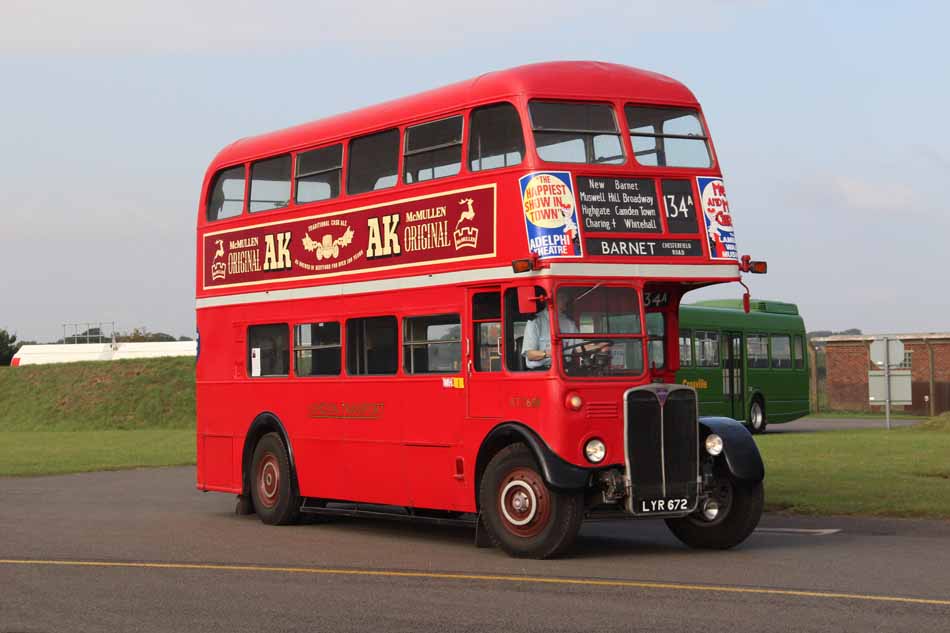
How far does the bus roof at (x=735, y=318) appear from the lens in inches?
1328

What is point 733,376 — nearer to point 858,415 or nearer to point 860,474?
point 858,415

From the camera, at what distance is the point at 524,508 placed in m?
12.6

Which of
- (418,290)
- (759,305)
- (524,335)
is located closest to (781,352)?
(759,305)

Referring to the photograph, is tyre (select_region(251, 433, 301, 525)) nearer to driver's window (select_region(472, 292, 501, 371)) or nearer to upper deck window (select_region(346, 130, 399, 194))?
upper deck window (select_region(346, 130, 399, 194))

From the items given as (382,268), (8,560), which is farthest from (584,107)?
(8,560)

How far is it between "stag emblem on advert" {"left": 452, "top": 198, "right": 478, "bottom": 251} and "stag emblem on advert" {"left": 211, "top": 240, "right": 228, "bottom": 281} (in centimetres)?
493

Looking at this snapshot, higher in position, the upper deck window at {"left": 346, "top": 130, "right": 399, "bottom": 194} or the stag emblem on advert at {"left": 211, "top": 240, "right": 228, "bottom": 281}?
the upper deck window at {"left": 346, "top": 130, "right": 399, "bottom": 194}

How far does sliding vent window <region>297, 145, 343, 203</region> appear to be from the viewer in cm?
1571

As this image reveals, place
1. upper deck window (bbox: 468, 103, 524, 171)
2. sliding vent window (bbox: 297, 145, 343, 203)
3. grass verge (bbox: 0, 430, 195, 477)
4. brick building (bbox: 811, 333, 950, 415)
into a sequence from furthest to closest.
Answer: brick building (bbox: 811, 333, 950, 415) → grass verge (bbox: 0, 430, 195, 477) → sliding vent window (bbox: 297, 145, 343, 203) → upper deck window (bbox: 468, 103, 524, 171)

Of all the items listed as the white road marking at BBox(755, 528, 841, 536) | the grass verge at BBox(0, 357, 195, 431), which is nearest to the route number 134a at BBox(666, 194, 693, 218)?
the white road marking at BBox(755, 528, 841, 536)

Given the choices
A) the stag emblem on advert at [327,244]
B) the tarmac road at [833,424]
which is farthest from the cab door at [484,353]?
the tarmac road at [833,424]

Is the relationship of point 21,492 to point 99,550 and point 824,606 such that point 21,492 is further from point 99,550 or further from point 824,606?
point 824,606

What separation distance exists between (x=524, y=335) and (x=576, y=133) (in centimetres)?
191

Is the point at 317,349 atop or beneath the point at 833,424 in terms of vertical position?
atop
